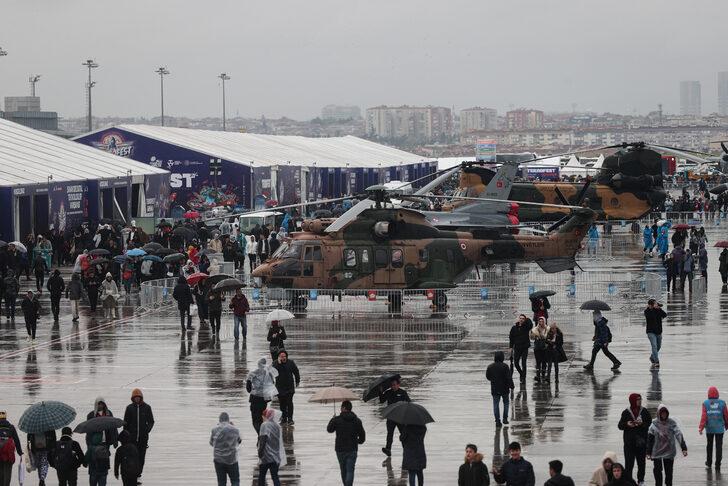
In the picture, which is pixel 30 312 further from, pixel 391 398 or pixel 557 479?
pixel 557 479

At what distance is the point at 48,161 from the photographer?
53938 millimetres

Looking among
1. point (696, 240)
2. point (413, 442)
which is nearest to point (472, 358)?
point (413, 442)

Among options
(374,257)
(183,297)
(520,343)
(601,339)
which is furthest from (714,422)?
(374,257)

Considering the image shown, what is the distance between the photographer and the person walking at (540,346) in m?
23.7

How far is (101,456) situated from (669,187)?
10184cm

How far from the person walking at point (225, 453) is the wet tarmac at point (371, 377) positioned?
96cm

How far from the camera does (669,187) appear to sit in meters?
114

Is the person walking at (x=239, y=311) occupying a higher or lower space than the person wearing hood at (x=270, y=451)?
higher

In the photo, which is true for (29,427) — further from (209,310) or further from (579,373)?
(209,310)

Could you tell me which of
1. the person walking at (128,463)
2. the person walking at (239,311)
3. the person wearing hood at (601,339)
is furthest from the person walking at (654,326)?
the person walking at (128,463)

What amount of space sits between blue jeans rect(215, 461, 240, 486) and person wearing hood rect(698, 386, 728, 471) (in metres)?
5.81

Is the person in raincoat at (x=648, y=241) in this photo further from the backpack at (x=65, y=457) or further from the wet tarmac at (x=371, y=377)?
the backpack at (x=65, y=457)

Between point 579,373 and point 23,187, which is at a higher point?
point 23,187

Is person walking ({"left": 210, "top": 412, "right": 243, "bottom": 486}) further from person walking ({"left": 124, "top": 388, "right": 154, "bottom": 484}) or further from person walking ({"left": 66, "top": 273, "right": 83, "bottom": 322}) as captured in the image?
person walking ({"left": 66, "top": 273, "right": 83, "bottom": 322})
